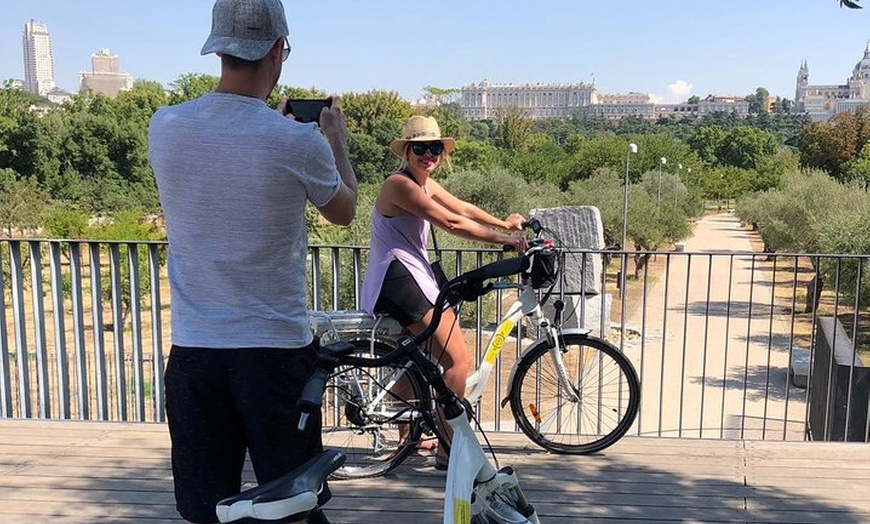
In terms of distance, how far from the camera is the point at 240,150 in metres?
1.83

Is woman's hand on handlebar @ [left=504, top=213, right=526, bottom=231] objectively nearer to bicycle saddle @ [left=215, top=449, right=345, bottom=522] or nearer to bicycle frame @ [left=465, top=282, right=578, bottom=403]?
bicycle frame @ [left=465, top=282, right=578, bottom=403]

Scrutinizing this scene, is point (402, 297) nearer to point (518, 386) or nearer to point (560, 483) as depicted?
point (518, 386)

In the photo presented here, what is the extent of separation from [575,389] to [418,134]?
152 cm

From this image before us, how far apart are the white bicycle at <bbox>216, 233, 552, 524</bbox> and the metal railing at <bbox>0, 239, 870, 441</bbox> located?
2.04 meters

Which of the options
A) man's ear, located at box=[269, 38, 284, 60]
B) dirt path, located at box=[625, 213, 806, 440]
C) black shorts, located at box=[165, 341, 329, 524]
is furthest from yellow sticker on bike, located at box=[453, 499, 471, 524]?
dirt path, located at box=[625, 213, 806, 440]

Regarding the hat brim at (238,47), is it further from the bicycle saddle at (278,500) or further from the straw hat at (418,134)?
the straw hat at (418,134)

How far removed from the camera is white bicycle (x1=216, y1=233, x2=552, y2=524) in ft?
4.82

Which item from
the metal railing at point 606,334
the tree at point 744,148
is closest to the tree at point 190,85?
the metal railing at point 606,334

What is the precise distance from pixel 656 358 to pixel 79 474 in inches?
582

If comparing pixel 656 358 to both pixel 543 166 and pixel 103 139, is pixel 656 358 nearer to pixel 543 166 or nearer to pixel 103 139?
pixel 543 166

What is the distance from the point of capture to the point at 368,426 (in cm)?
363

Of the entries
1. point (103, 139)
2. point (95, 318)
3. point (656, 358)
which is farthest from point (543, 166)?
point (95, 318)

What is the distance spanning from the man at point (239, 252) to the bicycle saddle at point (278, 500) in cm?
47

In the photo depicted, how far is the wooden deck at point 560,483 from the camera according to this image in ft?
10.7
